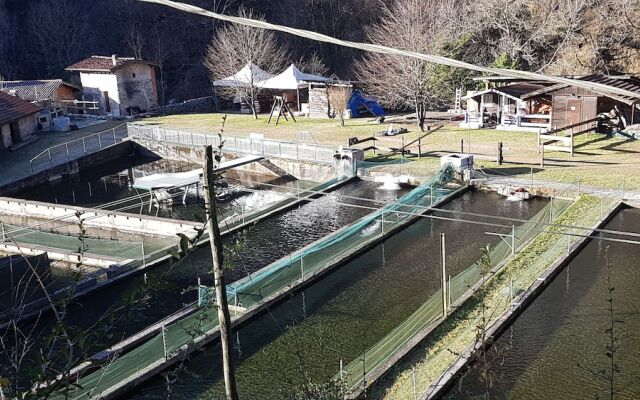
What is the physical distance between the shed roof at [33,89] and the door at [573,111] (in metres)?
27.9

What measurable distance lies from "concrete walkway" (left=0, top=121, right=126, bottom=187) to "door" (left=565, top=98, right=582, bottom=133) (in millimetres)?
21088

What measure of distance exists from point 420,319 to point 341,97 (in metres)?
21.8

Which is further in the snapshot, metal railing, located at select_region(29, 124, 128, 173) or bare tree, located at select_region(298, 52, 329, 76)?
bare tree, located at select_region(298, 52, 329, 76)

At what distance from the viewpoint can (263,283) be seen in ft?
44.1

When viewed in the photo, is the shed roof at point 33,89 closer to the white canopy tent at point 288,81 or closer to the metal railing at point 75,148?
the metal railing at point 75,148

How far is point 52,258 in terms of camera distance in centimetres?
1659

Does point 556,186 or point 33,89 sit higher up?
point 33,89

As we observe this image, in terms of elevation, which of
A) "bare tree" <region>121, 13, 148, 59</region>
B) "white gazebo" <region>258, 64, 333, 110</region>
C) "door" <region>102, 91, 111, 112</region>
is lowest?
"door" <region>102, 91, 111, 112</region>

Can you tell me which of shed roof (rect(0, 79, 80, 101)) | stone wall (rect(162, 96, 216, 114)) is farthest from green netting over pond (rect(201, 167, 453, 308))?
shed roof (rect(0, 79, 80, 101))

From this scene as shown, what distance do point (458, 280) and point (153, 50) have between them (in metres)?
41.1

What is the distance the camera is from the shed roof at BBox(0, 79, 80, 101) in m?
36.3

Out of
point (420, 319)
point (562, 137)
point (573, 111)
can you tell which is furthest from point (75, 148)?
point (420, 319)

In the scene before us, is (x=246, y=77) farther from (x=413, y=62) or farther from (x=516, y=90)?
(x=516, y=90)

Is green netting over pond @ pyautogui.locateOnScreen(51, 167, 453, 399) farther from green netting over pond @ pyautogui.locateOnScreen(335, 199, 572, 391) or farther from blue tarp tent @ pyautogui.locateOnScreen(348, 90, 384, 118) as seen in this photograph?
blue tarp tent @ pyautogui.locateOnScreen(348, 90, 384, 118)
